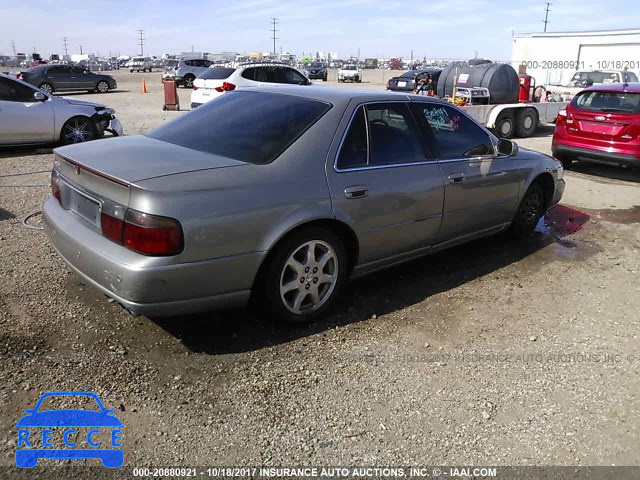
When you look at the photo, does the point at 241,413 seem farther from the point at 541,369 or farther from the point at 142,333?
the point at 541,369

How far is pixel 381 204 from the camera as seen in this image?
386cm

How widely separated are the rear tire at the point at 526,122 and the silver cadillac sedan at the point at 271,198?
964 cm

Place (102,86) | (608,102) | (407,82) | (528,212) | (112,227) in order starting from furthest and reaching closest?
(102,86), (407,82), (608,102), (528,212), (112,227)

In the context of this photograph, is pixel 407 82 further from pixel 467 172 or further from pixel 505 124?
pixel 467 172

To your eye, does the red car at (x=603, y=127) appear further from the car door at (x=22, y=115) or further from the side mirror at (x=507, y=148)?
the car door at (x=22, y=115)

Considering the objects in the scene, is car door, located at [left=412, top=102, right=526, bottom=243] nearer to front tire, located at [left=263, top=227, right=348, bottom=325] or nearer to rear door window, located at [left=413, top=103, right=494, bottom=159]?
rear door window, located at [left=413, top=103, right=494, bottom=159]

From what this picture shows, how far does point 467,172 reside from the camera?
14.9 ft

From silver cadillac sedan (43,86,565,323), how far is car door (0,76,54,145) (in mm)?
6486

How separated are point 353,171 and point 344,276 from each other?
29.7 inches

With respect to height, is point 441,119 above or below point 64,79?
below

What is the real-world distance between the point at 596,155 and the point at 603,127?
465 mm

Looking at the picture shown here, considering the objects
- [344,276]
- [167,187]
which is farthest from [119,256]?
[344,276]

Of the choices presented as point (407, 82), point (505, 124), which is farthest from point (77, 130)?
point (407, 82)

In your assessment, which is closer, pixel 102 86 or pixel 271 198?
pixel 271 198
